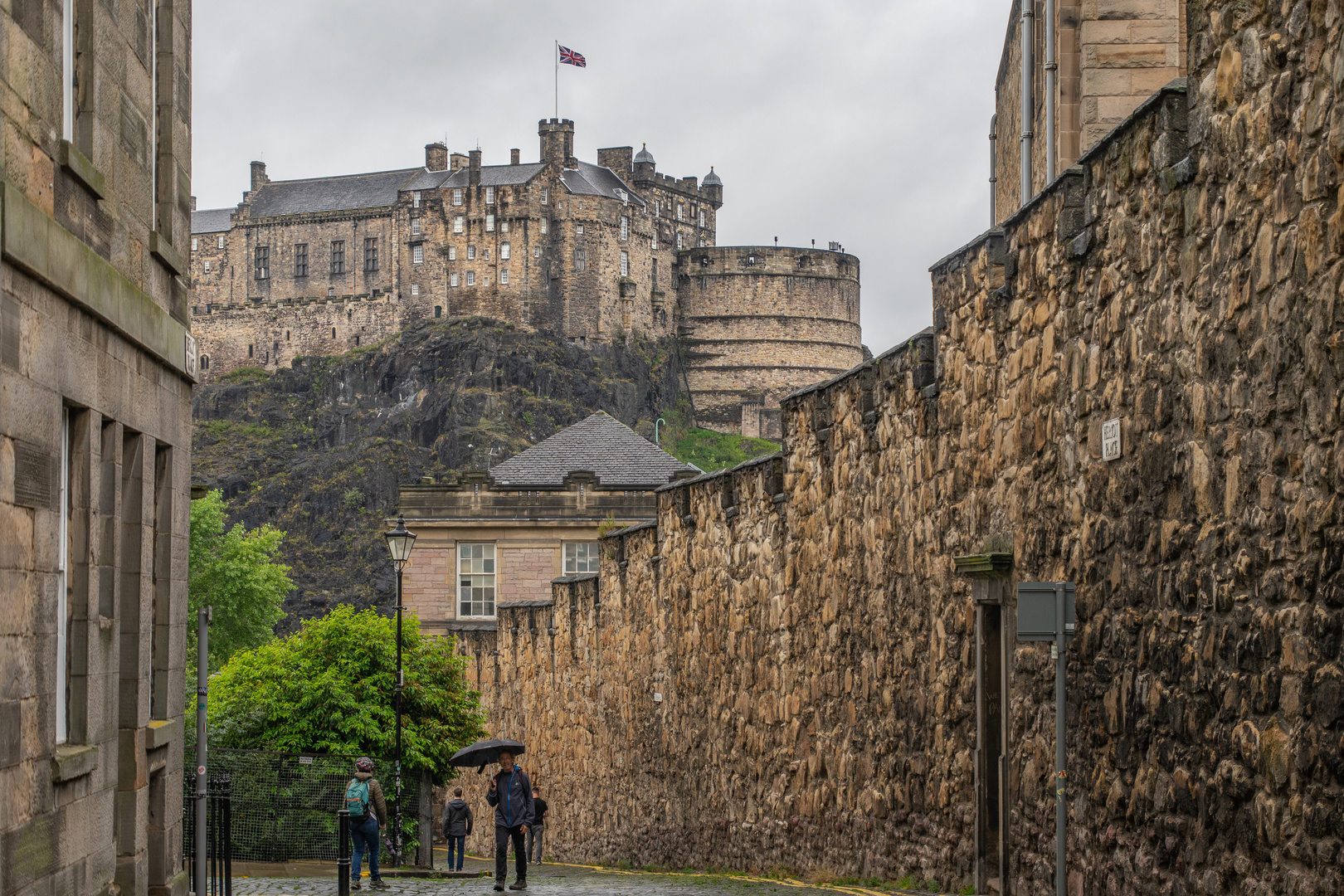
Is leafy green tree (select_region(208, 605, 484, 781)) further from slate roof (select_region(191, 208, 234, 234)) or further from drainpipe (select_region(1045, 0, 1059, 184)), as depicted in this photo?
slate roof (select_region(191, 208, 234, 234))

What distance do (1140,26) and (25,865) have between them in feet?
31.4

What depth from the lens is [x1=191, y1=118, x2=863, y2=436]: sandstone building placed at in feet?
318

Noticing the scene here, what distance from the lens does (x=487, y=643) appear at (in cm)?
2712

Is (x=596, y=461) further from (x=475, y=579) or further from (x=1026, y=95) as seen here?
(x=1026, y=95)

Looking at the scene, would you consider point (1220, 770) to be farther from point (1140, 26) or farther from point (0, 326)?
point (1140, 26)

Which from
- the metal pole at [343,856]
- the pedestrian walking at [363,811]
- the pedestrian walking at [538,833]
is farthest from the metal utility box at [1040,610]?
the pedestrian walking at [538,833]

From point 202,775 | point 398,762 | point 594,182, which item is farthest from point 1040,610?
point 594,182

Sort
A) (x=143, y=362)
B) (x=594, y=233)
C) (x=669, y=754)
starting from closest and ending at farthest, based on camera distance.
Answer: (x=143, y=362) → (x=669, y=754) → (x=594, y=233)

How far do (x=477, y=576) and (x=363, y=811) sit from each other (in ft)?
73.7

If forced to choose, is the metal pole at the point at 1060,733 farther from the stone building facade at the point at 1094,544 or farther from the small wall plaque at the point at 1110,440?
the small wall plaque at the point at 1110,440

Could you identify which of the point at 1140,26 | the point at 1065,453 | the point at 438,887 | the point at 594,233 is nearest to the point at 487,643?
the point at 438,887

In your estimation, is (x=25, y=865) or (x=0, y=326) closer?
(x=0, y=326)

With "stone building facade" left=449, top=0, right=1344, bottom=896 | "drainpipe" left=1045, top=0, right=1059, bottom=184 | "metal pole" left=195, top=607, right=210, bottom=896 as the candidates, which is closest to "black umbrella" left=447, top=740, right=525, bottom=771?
"stone building facade" left=449, top=0, right=1344, bottom=896

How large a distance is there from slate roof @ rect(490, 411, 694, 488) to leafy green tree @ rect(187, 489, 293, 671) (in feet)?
45.5
